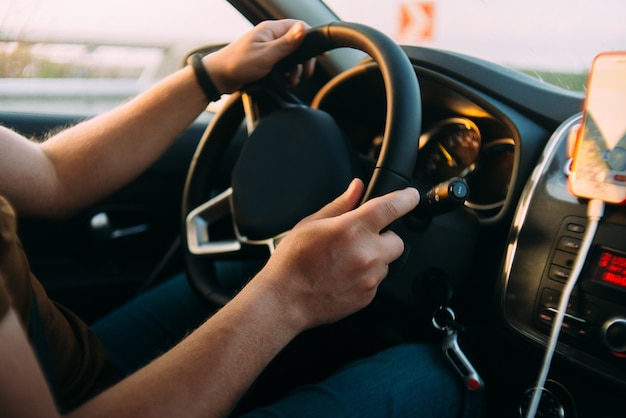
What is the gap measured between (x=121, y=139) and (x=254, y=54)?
0.33 metres

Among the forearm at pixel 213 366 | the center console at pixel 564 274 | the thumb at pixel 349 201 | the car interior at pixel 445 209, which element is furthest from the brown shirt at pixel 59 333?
the center console at pixel 564 274

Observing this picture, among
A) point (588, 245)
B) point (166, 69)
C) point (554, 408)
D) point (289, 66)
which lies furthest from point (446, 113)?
point (166, 69)

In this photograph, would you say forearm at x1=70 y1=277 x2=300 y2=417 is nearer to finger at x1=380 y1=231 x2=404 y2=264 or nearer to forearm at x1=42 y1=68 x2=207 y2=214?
finger at x1=380 y1=231 x2=404 y2=264

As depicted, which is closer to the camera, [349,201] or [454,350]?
[349,201]

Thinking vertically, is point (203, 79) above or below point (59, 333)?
above

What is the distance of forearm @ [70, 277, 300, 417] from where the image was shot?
66cm

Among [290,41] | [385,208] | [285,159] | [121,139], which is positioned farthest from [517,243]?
[121,139]

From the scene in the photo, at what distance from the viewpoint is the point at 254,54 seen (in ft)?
3.56

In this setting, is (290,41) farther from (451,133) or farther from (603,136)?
(603,136)

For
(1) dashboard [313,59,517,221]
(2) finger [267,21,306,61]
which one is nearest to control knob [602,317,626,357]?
(1) dashboard [313,59,517,221]

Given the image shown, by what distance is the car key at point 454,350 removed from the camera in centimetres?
93

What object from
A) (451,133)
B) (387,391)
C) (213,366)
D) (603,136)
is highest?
(603,136)

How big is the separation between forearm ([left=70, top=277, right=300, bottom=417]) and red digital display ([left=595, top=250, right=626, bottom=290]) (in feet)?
1.48

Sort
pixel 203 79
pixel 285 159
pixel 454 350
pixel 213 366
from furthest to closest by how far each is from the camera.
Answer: pixel 203 79, pixel 285 159, pixel 454 350, pixel 213 366
